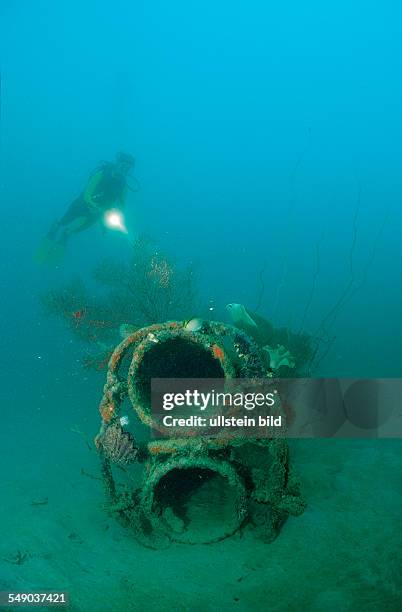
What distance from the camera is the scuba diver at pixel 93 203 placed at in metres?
9.27

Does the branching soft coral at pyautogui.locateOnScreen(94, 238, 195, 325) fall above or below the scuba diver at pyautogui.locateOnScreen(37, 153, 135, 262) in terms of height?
below

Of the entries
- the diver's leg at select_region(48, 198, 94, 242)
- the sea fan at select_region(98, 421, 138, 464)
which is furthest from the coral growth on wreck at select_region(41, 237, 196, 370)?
the sea fan at select_region(98, 421, 138, 464)

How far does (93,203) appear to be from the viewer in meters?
9.35

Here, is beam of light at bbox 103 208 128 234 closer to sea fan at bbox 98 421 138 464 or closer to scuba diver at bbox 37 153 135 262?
scuba diver at bbox 37 153 135 262

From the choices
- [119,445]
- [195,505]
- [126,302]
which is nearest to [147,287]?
[126,302]

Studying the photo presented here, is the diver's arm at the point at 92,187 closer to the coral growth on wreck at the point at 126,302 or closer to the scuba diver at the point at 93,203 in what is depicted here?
the scuba diver at the point at 93,203

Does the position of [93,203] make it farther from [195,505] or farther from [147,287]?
[195,505]

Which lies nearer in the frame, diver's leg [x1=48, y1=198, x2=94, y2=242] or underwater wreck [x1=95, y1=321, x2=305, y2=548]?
underwater wreck [x1=95, y1=321, x2=305, y2=548]

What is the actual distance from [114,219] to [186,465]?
668 cm

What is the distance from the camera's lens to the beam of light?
8793mm

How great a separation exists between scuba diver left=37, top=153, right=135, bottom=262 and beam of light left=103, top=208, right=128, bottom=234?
4cm

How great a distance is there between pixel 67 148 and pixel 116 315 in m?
89.3

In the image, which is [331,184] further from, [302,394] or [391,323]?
[302,394]

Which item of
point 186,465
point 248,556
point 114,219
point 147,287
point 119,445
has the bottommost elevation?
point 248,556
